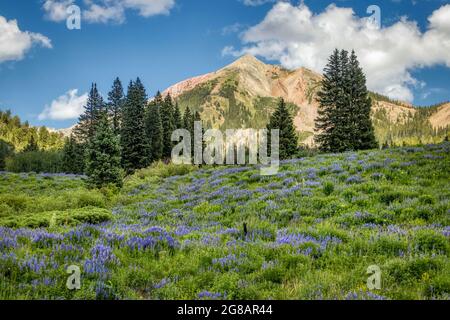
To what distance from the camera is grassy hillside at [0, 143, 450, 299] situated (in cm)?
571

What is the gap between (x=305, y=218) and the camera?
11203 mm

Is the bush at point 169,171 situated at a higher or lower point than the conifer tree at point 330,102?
lower

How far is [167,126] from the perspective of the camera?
7038 centimetres

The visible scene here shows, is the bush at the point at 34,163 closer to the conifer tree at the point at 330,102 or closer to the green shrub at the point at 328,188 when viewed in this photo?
the conifer tree at the point at 330,102

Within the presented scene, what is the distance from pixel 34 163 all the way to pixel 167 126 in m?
60.5

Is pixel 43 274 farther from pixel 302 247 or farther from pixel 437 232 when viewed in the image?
pixel 437 232

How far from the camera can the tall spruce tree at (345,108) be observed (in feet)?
164

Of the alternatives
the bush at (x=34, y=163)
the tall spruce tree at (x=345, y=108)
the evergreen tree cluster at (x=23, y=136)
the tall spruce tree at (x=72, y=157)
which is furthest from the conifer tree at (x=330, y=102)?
the evergreen tree cluster at (x=23, y=136)

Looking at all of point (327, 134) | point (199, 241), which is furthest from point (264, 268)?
point (327, 134)

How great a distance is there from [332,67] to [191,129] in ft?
108

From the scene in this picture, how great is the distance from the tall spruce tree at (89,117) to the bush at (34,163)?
31517 millimetres

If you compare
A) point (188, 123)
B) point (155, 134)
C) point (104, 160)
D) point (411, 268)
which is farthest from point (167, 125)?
point (411, 268)

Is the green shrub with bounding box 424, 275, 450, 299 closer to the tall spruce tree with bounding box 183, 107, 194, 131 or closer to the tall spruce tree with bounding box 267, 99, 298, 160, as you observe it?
the tall spruce tree with bounding box 267, 99, 298, 160
